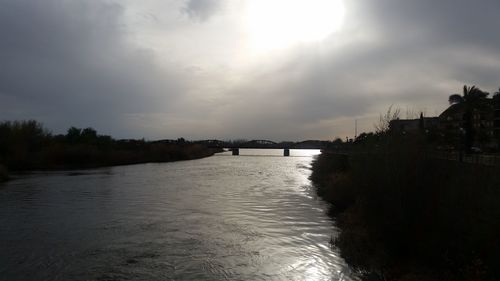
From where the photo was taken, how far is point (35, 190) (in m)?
38.2

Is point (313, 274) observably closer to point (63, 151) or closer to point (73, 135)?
point (63, 151)

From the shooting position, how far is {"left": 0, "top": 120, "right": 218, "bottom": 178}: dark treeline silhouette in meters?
67.7

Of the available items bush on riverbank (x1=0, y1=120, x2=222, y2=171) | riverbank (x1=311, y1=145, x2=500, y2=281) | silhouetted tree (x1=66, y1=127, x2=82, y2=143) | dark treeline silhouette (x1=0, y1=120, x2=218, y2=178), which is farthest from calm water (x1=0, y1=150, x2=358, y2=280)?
silhouetted tree (x1=66, y1=127, x2=82, y2=143)

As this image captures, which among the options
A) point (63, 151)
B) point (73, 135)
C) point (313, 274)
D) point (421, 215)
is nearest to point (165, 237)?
point (313, 274)

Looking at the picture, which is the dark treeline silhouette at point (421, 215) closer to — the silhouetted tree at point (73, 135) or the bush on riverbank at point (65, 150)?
the bush on riverbank at point (65, 150)

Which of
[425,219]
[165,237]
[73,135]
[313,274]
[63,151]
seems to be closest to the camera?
[425,219]

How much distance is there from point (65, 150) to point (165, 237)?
6818 centimetres

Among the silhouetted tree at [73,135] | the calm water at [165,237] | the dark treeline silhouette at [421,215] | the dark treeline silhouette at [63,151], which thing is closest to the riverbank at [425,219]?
the dark treeline silhouette at [421,215]

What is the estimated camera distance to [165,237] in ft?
62.6

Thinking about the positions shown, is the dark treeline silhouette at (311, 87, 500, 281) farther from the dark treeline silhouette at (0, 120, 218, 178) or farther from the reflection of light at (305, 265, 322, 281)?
the dark treeline silhouette at (0, 120, 218, 178)

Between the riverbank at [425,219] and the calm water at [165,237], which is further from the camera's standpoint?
the calm water at [165,237]

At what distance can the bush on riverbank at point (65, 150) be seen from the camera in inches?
2670

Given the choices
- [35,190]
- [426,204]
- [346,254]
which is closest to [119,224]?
[346,254]

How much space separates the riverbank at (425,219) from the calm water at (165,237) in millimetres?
1523
